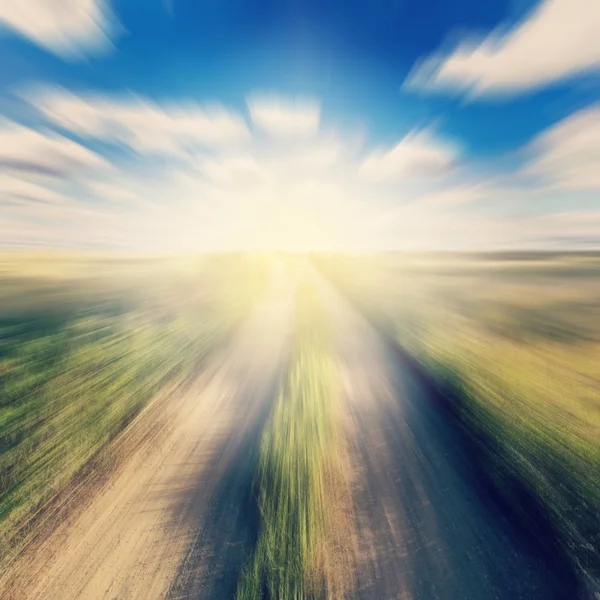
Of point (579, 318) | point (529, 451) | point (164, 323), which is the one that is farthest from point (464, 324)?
point (164, 323)

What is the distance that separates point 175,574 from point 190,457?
1578 mm

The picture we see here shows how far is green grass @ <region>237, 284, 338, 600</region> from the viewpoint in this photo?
109 inches

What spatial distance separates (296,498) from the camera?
360 centimetres

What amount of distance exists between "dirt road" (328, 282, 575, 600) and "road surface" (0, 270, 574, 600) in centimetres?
1

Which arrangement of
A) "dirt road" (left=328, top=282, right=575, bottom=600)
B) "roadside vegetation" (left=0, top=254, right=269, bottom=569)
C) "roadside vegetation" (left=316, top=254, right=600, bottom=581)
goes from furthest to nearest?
"roadside vegetation" (left=0, top=254, right=269, bottom=569) → "roadside vegetation" (left=316, top=254, right=600, bottom=581) → "dirt road" (left=328, top=282, right=575, bottom=600)

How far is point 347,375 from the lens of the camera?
7199mm

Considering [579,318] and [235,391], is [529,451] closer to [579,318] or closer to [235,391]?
[235,391]

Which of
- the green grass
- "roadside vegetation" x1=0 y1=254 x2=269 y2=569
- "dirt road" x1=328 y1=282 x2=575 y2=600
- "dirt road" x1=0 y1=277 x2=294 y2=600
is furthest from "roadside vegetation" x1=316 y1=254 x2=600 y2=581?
"roadside vegetation" x1=0 y1=254 x2=269 y2=569

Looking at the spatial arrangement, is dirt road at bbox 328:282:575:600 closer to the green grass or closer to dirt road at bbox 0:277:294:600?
the green grass

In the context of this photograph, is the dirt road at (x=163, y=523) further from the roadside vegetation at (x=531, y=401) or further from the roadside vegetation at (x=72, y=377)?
the roadside vegetation at (x=531, y=401)

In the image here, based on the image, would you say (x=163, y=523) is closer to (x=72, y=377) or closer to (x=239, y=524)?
(x=239, y=524)

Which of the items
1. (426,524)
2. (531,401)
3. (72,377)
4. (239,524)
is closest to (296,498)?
(239,524)

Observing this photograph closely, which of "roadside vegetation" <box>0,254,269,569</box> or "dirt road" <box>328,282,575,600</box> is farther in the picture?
"roadside vegetation" <box>0,254,269,569</box>

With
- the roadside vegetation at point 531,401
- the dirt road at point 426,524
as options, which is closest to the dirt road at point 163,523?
the dirt road at point 426,524
